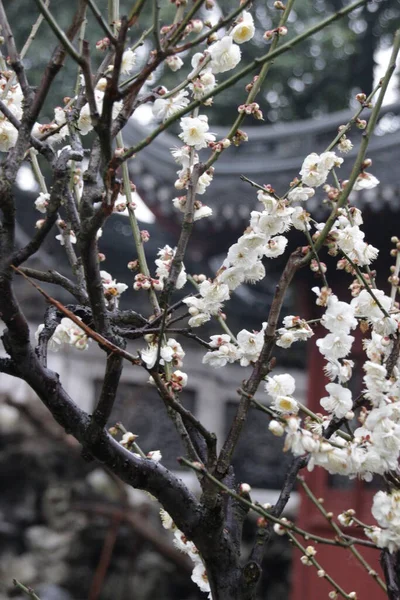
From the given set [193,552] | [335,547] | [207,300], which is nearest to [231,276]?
[207,300]

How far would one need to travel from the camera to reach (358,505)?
180 inches

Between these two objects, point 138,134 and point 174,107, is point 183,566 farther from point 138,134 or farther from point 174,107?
point 174,107

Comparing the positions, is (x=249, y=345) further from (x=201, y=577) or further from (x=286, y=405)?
(x=201, y=577)

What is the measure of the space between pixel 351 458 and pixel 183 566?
4.96m

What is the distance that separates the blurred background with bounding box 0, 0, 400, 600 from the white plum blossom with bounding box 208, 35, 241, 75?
3.16 metres

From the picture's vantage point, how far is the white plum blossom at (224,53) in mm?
1292

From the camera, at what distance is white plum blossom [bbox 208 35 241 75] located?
1.29m

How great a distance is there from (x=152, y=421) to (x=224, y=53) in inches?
213

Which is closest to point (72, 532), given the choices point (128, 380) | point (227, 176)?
point (128, 380)

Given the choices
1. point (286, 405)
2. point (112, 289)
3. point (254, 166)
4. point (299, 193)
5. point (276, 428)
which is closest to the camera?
point (276, 428)

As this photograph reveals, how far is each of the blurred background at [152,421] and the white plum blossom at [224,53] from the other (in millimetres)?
3161

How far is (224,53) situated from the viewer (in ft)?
4.30

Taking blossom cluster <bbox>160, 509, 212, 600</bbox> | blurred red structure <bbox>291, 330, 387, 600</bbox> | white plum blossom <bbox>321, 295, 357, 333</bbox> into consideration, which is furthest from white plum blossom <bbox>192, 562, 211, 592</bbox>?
blurred red structure <bbox>291, 330, 387, 600</bbox>

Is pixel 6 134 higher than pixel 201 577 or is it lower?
higher
